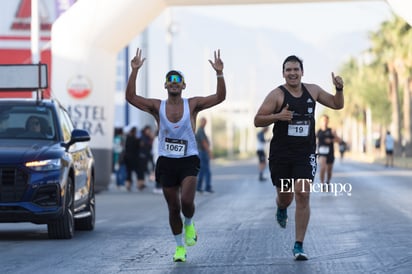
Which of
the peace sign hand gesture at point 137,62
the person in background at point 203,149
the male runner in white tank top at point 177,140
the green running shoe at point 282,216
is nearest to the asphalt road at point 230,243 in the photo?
the green running shoe at point 282,216

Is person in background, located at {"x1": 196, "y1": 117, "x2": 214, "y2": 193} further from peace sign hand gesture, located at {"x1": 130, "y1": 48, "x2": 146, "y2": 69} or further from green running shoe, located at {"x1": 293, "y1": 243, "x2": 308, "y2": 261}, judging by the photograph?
green running shoe, located at {"x1": 293, "y1": 243, "x2": 308, "y2": 261}

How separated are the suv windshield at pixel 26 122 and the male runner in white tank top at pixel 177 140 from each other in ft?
11.4

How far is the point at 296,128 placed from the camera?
11461 mm

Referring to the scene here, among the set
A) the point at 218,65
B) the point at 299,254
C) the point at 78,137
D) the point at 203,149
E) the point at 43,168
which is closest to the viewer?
the point at 299,254

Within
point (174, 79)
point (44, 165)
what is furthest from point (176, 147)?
point (44, 165)

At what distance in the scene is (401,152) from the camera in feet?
274

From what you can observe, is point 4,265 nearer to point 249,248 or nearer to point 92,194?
point 249,248

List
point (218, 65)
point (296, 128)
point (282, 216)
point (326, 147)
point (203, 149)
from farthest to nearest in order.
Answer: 1. point (203, 149)
2. point (326, 147)
3. point (282, 216)
4. point (296, 128)
5. point (218, 65)

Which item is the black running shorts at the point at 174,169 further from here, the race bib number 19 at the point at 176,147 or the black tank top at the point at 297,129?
the black tank top at the point at 297,129

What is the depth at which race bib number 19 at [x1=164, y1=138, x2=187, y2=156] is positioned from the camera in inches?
452

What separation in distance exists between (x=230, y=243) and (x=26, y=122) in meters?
3.33

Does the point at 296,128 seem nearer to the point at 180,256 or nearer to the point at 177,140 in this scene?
the point at 177,140

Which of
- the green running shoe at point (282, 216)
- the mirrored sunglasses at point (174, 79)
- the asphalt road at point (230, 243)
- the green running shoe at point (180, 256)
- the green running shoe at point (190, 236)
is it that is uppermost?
the mirrored sunglasses at point (174, 79)

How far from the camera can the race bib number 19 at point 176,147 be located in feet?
37.7
